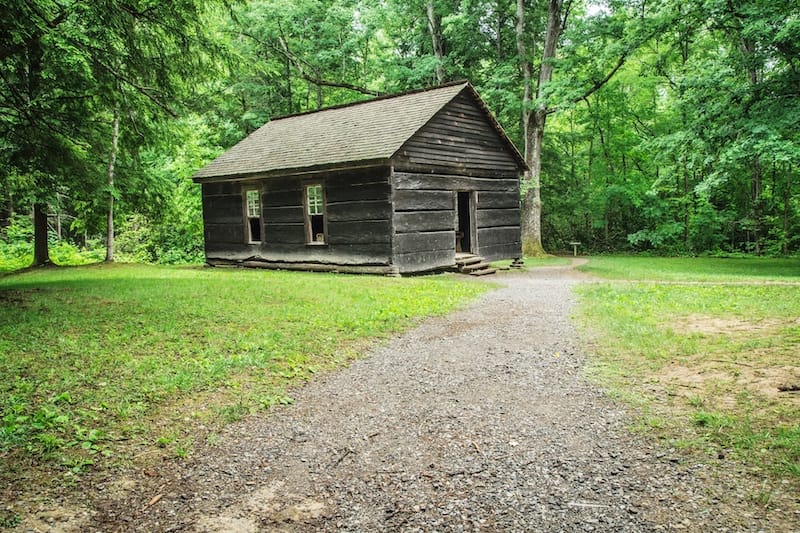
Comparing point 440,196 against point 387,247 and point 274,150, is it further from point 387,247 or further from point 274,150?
point 274,150

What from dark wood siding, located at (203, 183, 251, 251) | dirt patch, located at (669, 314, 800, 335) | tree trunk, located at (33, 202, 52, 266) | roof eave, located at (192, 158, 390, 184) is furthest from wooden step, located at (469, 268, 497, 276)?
tree trunk, located at (33, 202, 52, 266)

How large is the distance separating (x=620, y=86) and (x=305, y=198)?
1874 cm

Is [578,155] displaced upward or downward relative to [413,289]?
upward

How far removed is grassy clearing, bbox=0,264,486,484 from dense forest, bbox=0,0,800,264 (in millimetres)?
3210

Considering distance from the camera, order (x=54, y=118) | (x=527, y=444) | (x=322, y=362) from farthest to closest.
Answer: (x=54, y=118) < (x=322, y=362) < (x=527, y=444)

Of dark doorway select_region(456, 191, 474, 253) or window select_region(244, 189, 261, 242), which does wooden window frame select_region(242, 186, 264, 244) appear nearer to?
window select_region(244, 189, 261, 242)

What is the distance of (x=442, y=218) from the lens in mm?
16875

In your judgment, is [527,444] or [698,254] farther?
[698,254]

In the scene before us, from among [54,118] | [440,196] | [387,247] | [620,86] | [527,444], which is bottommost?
[527,444]

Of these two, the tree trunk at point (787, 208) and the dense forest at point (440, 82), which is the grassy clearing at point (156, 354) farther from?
the tree trunk at point (787, 208)

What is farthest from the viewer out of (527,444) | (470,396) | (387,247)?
(387,247)

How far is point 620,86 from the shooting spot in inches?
1082

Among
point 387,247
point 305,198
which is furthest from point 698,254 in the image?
point 305,198

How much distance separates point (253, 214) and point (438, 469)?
56.5 ft
